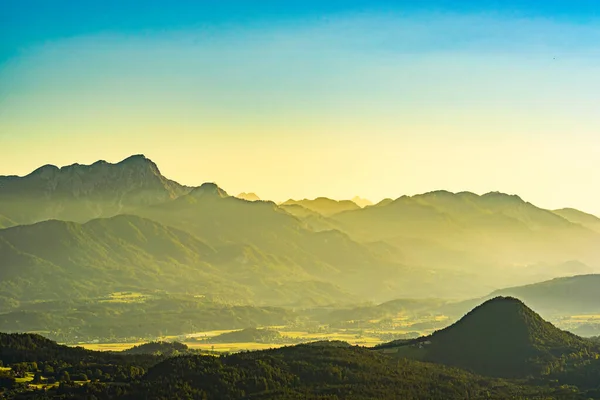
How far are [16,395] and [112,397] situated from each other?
1938cm

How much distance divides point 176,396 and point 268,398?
737 inches

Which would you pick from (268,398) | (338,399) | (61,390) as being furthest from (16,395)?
(338,399)

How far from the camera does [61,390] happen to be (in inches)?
7800

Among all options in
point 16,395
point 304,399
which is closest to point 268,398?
point 304,399

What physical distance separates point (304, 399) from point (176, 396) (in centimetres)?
2596

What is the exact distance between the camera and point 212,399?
199m

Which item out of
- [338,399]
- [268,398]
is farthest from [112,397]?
[338,399]

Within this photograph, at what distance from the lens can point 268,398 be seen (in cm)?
19762

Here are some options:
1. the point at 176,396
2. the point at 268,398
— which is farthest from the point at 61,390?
the point at 268,398

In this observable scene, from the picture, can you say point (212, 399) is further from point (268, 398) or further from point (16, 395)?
point (16, 395)

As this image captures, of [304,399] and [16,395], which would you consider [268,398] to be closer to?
[304,399]

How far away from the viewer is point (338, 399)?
19975cm

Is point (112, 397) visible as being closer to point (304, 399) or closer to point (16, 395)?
point (16, 395)

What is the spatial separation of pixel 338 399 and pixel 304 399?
7444 millimetres
